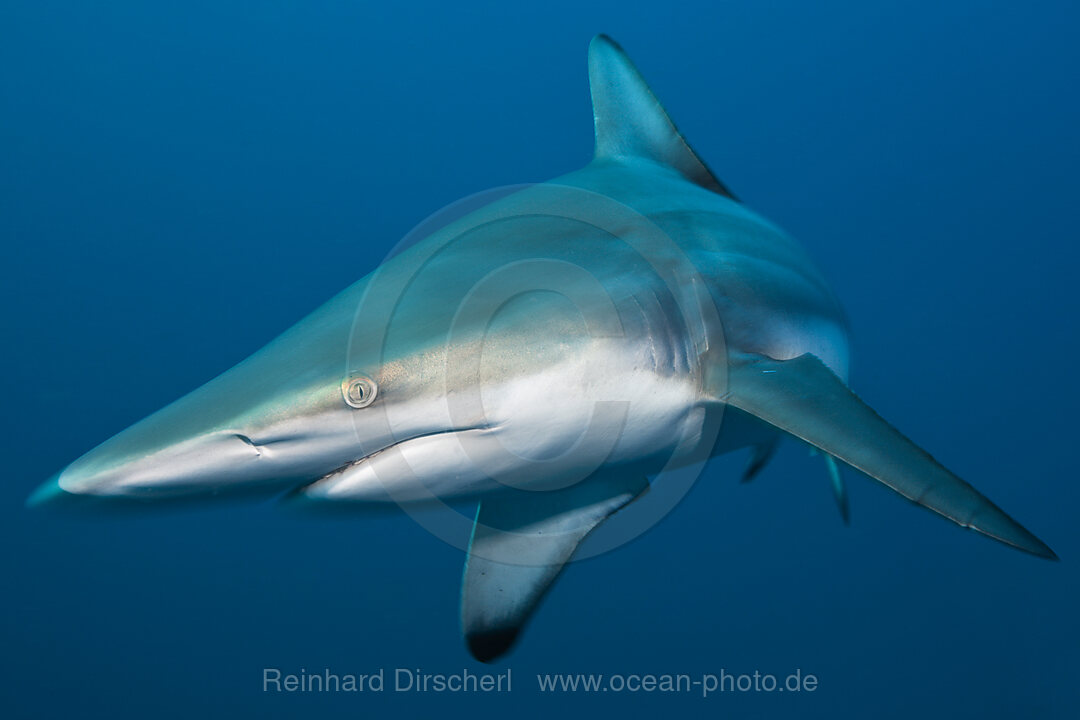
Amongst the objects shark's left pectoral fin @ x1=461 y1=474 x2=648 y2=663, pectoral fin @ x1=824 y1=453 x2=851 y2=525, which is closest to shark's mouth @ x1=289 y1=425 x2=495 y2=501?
shark's left pectoral fin @ x1=461 y1=474 x2=648 y2=663

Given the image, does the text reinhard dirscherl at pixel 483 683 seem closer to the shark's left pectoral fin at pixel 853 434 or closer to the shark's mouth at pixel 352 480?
the shark's left pectoral fin at pixel 853 434

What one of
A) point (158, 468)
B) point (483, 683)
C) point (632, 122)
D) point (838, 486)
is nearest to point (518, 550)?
point (158, 468)

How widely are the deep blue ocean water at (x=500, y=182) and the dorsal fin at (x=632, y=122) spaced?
7.58 feet

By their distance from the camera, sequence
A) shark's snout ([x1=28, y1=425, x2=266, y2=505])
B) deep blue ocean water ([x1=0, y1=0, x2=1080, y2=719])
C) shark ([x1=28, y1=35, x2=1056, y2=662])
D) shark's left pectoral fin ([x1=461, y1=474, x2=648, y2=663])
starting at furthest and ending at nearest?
deep blue ocean water ([x1=0, y1=0, x2=1080, y2=719])
shark's left pectoral fin ([x1=461, y1=474, x2=648, y2=663])
shark ([x1=28, y1=35, x2=1056, y2=662])
shark's snout ([x1=28, y1=425, x2=266, y2=505])

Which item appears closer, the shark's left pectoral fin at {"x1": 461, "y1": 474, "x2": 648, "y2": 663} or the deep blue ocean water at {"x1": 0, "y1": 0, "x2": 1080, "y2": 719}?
the shark's left pectoral fin at {"x1": 461, "y1": 474, "x2": 648, "y2": 663}

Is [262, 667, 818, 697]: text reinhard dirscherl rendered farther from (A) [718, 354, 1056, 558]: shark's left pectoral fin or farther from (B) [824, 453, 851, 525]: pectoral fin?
(A) [718, 354, 1056, 558]: shark's left pectoral fin

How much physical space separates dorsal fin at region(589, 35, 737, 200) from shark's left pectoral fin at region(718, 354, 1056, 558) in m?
1.51

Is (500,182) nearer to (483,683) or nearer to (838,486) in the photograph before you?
(483,683)

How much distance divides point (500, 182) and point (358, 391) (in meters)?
32.8

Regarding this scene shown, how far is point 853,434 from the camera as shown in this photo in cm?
150

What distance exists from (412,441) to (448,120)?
33.5m

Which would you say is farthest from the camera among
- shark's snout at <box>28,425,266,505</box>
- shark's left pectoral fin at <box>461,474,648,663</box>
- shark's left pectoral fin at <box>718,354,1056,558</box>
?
shark's left pectoral fin at <box>461,474,648,663</box>

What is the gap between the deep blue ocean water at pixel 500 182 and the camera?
414 inches

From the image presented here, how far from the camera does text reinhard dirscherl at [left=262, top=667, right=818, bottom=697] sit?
1010 cm
